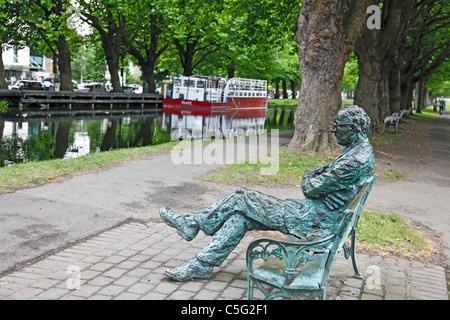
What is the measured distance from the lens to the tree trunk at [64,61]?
35312 mm

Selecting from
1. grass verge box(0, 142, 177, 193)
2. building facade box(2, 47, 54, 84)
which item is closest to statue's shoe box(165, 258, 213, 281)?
grass verge box(0, 142, 177, 193)

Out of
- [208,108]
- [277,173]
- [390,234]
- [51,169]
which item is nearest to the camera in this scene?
[390,234]

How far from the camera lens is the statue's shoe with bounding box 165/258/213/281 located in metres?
4.72

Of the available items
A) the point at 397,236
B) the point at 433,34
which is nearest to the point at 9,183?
the point at 397,236

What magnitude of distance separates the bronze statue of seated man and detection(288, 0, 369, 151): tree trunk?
10390mm

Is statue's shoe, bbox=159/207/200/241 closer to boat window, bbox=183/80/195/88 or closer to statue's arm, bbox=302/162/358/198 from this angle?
statue's arm, bbox=302/162/358/198

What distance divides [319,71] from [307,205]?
1087 cm

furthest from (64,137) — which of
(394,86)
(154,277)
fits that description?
(394,86)

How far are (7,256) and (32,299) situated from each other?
1.30m

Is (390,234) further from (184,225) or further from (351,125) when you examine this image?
(184,225)

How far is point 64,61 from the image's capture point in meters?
36.2

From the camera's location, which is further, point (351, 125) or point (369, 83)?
point (369, 83)

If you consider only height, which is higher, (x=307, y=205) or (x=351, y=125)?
(x=351, y=125)
